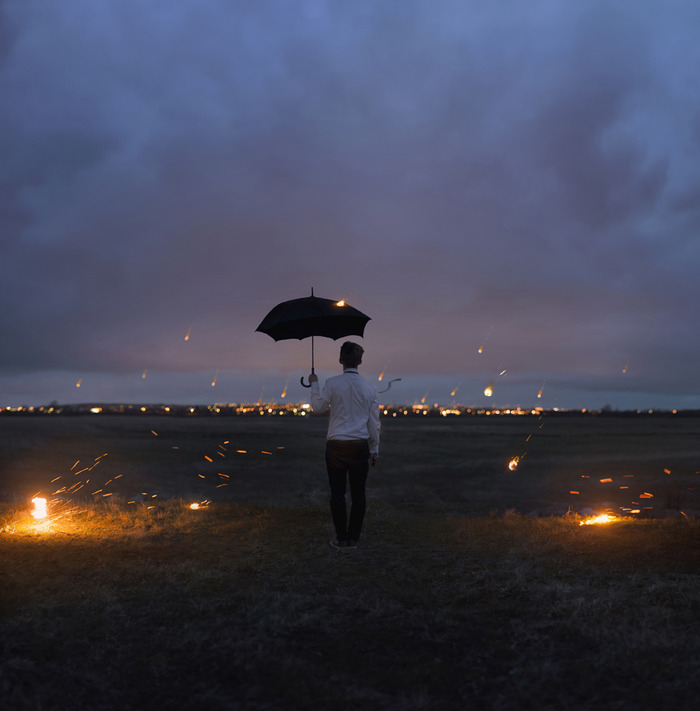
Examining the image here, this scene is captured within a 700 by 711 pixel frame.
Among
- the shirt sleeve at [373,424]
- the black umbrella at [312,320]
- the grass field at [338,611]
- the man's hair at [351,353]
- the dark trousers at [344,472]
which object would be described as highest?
the black umbrella at [312,320]

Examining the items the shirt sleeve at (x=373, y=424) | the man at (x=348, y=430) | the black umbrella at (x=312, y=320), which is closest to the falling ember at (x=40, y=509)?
the black umbrella at (x=312, y=320)

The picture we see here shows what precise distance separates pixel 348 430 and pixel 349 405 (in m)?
0.34

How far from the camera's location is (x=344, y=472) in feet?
25.3

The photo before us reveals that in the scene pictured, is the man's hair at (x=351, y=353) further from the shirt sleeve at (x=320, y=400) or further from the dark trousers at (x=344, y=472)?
the dark trousers at (x=344, y=472)

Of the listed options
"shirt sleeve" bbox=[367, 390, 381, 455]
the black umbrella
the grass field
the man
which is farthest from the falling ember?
"shirt sleeve" bbox=[367, 390, 381, 455]

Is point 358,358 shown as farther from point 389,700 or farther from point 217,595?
point 389,700

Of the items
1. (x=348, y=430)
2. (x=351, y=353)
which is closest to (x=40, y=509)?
(x=348, y=430)

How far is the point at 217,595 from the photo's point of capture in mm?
5742

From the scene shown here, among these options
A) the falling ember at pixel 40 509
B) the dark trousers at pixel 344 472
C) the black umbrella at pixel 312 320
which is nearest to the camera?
the dark trousers at pixel 344 472

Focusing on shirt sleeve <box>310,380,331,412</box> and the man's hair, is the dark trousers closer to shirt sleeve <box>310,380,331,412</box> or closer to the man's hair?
shirt sleeve <box>310,380,331,412</box>

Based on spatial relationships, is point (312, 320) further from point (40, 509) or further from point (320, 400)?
point (40, 509)

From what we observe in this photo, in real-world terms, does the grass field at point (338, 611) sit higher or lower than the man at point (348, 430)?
lower

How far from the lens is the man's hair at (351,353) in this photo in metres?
7.86

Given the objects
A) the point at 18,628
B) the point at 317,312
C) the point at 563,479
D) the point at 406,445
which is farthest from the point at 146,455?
the point at 18,628
